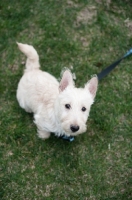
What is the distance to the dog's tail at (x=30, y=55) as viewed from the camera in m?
3.95

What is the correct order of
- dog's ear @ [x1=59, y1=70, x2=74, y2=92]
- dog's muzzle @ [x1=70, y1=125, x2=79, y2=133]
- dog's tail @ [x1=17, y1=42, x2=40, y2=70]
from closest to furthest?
dog's muzzle @ [x1=70, y1=125, x2=79, y2=133]
dog's ear @ [x1=59, y1=70, x2=74, y2=92]
dog's tail @ [x1=17, y1=42, x2=40, y2=70]

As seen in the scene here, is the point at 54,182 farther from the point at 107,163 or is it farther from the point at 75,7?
the point at 75,7

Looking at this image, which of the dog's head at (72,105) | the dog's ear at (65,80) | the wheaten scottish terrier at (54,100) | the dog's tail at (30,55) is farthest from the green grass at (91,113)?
the dog's ear at (65,80)

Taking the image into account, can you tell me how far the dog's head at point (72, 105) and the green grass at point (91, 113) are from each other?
109cm

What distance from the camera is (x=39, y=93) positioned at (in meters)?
3.84

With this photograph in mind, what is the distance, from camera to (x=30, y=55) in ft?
13.2

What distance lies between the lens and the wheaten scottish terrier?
324 centimetres

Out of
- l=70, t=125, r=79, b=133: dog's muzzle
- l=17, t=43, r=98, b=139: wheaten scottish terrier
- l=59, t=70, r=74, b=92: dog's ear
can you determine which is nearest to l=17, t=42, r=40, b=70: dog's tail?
l=17, t=43, r=98, b=139: wheaten scottish terrier

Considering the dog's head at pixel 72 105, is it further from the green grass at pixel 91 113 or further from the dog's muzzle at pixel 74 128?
the green grass at pixel 91 113

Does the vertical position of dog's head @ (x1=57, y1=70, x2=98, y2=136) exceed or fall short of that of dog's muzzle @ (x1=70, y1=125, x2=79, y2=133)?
it exceeds it

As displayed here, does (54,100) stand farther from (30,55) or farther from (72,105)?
(30,55)

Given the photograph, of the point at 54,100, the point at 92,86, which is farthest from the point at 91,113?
the point at 92,86

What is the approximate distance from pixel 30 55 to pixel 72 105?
4.07ft

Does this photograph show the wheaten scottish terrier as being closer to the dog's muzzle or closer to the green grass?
the dog's muzzle
